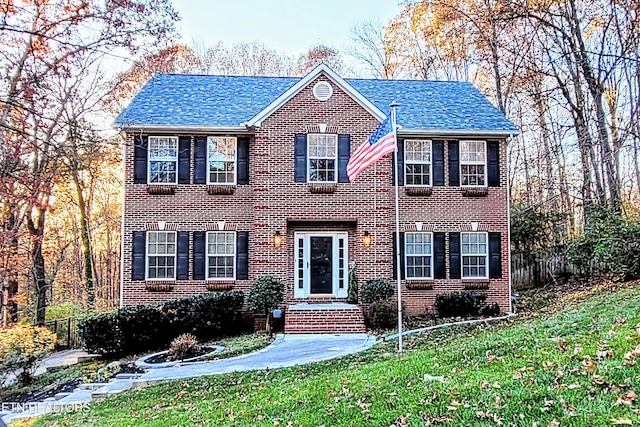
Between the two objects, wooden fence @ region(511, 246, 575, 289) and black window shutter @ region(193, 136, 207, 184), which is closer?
black window shutter @ region(193, 136, 207, 184)

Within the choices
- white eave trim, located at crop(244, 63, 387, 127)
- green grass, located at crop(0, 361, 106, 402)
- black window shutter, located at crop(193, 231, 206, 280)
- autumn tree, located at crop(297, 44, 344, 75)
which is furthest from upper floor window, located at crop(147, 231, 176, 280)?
autumn tree, located at crop(297, 44, 344, 75)

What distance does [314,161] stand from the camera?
634 inches

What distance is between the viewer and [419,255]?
1656cm

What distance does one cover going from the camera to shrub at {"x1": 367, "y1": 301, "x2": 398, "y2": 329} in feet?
48.0

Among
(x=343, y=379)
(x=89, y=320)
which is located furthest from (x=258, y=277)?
(x=343, y=379)

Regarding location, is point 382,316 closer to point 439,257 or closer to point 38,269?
point 439,257

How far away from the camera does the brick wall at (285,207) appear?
15.8 metres

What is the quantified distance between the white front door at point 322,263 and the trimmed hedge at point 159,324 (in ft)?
6.94

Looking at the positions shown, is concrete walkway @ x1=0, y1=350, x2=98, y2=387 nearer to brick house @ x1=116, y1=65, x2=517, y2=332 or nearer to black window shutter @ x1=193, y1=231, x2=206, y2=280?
brick house @ x1=116, y1=65, x2=517, y2=332

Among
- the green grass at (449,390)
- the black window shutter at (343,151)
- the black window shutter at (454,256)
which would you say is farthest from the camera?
the black window shutter at (454,256)

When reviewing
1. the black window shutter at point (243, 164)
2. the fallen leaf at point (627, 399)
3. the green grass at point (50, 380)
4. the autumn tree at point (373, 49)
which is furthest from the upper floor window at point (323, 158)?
the autumn tree at point (373, 49)

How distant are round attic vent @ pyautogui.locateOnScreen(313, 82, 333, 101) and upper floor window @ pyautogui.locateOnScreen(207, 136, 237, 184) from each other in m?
2.84

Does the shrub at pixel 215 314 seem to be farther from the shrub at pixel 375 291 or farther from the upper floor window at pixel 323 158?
the upper floor window at pixel 323 158

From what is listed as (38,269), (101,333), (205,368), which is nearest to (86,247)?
(38,269)
